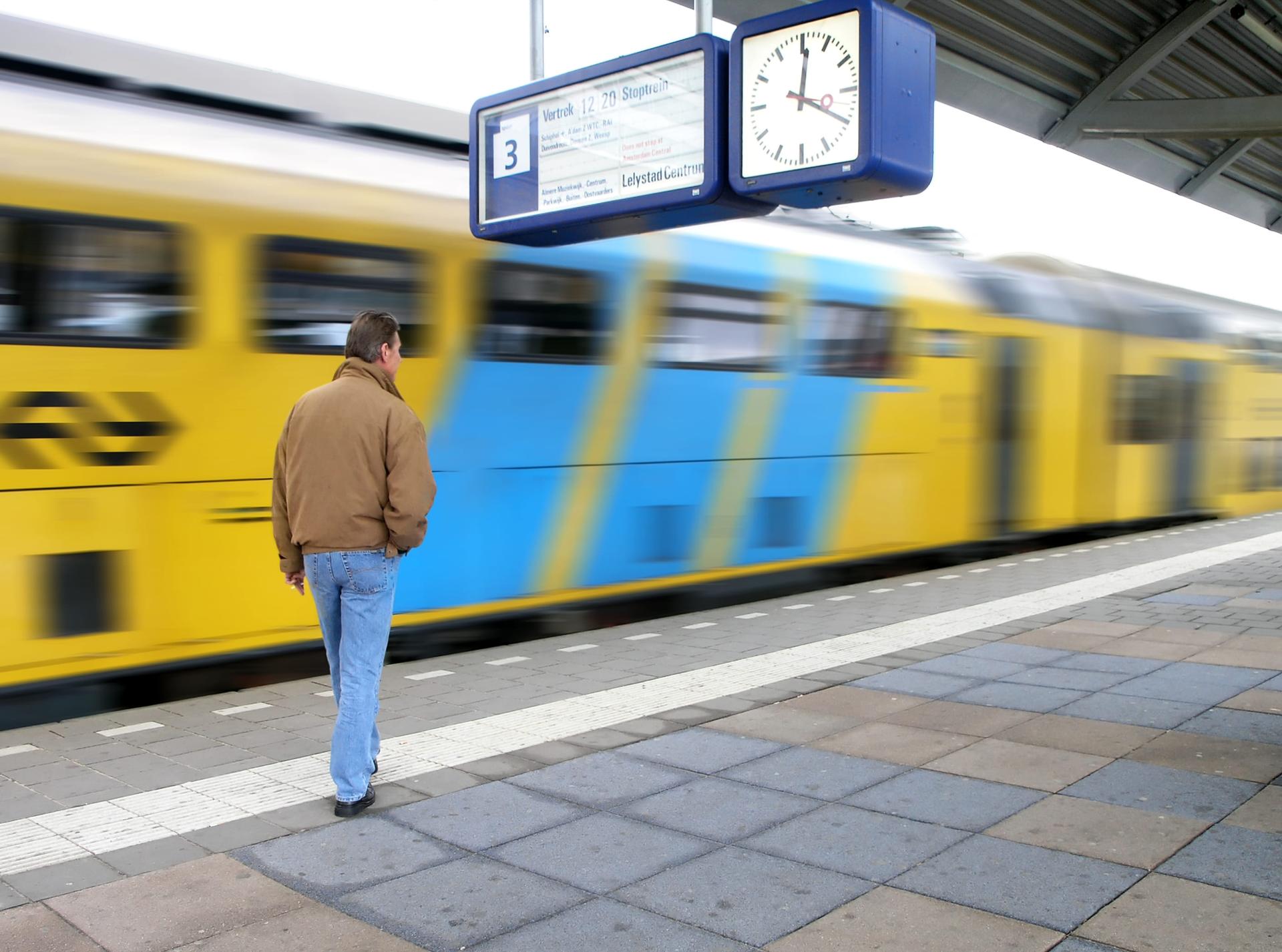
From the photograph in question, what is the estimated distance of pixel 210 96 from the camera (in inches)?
264

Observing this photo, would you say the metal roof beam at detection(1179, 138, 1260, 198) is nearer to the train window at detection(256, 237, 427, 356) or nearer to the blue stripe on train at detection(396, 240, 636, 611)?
the blue stripe on train at detection(396, 240, 636, 611)

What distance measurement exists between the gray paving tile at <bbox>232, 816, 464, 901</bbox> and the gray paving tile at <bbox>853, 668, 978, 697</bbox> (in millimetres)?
3168

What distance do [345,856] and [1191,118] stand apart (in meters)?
13.9

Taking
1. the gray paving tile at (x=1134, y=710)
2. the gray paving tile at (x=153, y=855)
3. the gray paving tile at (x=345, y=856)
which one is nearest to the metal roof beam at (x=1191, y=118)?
the gray paving tile at (x=1134, y=710)

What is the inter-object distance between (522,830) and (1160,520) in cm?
Result: 1477

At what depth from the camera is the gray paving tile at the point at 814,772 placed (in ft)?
15.4

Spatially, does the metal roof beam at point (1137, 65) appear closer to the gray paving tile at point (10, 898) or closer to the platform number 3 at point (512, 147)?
the platform number 3 at point (512, 147)

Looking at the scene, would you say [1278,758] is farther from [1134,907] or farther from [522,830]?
[522,830]

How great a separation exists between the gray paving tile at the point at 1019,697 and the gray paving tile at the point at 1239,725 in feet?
2.18

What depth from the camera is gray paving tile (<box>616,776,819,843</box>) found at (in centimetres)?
423

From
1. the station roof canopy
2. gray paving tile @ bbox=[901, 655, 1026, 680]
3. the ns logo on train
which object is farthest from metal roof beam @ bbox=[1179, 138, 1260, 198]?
the ns logo on train

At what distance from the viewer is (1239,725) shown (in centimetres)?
551

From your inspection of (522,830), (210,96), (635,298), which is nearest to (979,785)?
(522,830)

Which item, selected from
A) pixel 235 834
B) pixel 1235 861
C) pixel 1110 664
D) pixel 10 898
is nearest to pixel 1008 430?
pixel 1110 664
